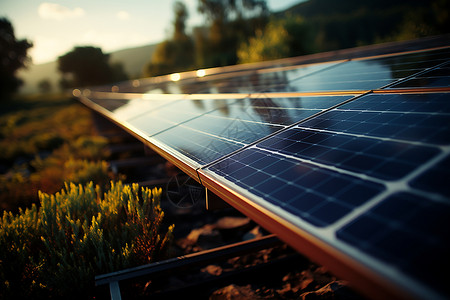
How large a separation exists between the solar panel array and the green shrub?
1.59 meters

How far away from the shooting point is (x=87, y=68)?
85.6 m

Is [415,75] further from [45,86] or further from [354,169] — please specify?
[45,86]

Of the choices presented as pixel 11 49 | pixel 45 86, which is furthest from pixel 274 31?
pixel 45 86

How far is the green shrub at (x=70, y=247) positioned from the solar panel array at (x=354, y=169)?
159cm

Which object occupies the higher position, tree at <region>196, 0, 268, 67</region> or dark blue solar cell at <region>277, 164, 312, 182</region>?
tree at <region>196, 0, 268, 67</region>

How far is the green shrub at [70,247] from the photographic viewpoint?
12.9ft

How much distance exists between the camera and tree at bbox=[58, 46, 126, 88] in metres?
85.2

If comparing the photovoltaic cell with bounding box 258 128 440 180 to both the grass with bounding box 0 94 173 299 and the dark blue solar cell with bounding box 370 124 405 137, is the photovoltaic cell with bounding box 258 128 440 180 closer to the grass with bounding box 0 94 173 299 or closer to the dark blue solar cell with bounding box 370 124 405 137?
the dark blue solar cell with bounding box 370 124 405 137

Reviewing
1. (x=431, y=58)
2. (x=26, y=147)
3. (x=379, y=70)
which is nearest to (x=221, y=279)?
(x=379, y=70)

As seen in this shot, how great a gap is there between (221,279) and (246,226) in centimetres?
236

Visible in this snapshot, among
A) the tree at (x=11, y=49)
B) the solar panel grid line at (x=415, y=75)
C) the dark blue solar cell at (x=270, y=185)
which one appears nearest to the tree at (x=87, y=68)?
the tree at (x=11, y=49)

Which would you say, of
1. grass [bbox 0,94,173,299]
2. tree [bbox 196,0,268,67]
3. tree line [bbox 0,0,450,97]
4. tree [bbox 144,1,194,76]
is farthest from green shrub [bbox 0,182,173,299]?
→ tree [bbox 144,1,194,76]

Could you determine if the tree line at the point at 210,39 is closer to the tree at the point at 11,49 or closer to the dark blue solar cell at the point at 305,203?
the tree at the point at 11,49

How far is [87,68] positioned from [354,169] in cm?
9861
